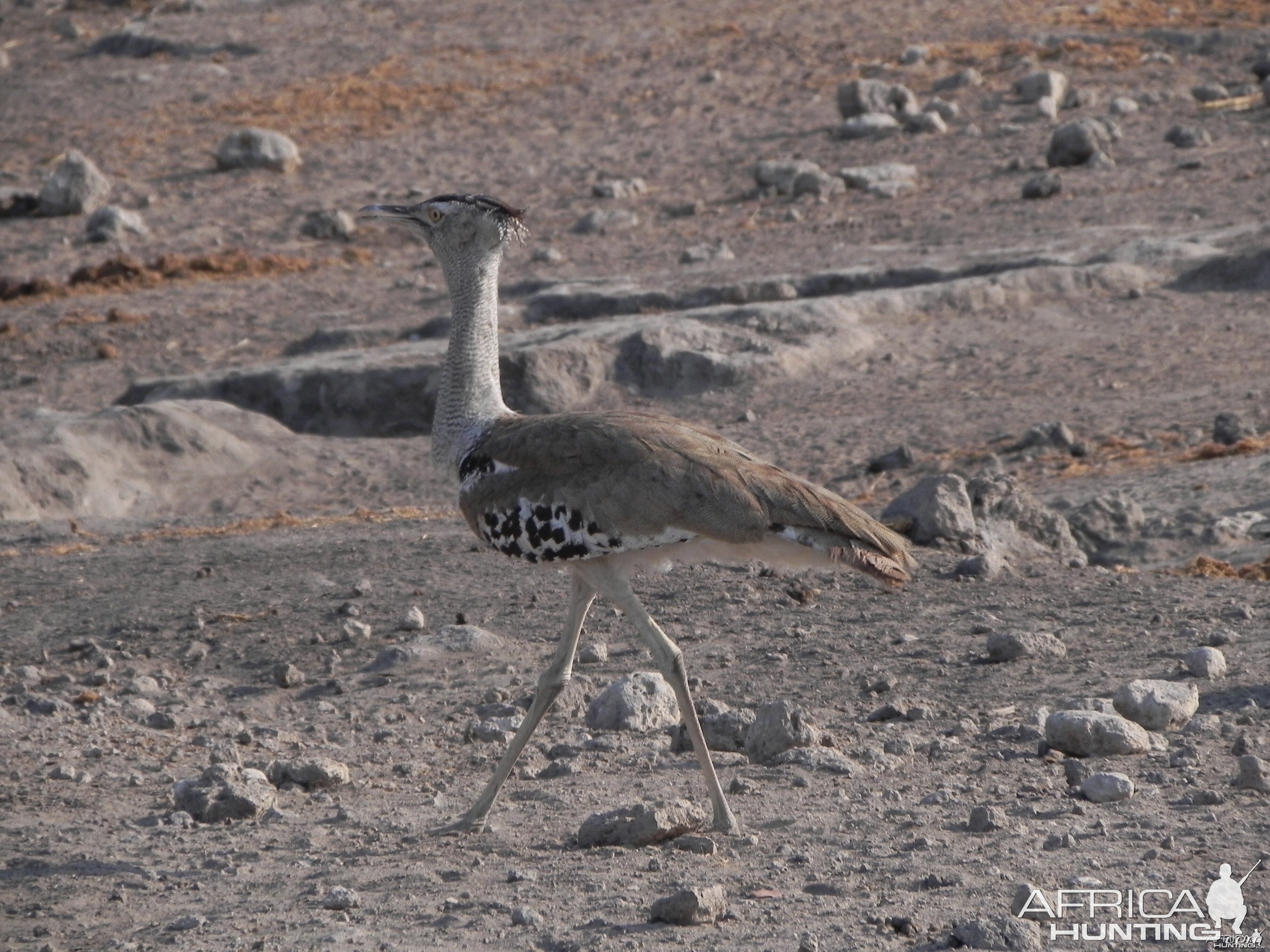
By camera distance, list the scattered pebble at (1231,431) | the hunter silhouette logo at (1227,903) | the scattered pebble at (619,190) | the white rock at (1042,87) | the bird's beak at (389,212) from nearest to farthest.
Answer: the hunter silhouette logo at (1227,903), the bird's beak at (389,212), the scattered pebble at (1231,431), the scattered pebble at (619,190), the white rock at (1042,87)

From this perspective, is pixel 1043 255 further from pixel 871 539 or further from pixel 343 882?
pixel 343 882

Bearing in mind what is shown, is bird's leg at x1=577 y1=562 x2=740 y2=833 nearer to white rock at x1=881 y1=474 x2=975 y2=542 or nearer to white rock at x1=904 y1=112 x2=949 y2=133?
white rock at x1=881 y1=474 x2=975 y2=542

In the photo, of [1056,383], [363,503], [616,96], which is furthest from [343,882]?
[616,96]

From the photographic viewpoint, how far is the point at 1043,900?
3.65 m

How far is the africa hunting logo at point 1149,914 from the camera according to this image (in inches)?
139

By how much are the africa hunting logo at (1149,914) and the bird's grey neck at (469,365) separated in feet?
6.73

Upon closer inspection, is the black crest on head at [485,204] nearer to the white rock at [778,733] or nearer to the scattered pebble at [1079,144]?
the white rock at [778,733]

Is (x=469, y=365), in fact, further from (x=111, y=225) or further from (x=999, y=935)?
(x=111, y=225)

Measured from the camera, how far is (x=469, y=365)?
493cm

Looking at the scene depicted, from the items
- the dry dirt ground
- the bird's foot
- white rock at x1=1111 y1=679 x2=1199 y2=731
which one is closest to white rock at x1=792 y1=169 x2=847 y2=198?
the dry dirt ground

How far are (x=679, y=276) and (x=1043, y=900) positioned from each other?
8.43m

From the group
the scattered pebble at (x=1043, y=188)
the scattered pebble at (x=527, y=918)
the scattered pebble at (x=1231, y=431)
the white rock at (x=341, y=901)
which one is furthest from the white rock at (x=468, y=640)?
the scattered pebble at (x=1043, y=188)

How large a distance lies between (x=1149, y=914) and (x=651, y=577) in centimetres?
302

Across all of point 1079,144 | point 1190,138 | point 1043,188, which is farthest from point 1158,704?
point 1190,138
